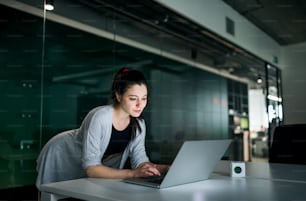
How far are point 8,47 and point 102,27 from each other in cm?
71

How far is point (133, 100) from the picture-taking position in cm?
138

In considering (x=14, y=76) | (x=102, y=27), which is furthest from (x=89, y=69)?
(x=14, y=76)

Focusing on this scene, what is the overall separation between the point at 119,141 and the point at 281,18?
1191mm

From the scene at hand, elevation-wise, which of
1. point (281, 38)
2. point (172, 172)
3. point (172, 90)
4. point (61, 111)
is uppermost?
point (281, 38)

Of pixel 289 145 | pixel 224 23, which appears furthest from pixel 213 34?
pixel 289 145

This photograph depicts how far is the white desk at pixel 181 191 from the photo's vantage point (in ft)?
2.08

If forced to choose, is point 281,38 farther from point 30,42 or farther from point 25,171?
point 25,171

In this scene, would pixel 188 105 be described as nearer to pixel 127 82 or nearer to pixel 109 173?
pixel 127 82

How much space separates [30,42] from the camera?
1974mm

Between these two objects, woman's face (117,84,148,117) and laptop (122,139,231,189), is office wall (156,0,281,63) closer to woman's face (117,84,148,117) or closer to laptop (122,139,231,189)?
woman's face (117,84,148,117)

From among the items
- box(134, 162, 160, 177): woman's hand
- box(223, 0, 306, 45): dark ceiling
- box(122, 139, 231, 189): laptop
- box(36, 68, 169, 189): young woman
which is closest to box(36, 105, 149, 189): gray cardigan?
box(36, 68, 169, 189): young woman

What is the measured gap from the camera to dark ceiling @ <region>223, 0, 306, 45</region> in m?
1.54

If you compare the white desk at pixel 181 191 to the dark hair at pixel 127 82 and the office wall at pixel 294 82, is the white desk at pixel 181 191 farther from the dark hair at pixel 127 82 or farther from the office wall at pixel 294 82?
the office wall at pixel 294 82

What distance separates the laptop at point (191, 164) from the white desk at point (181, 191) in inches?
0.8
